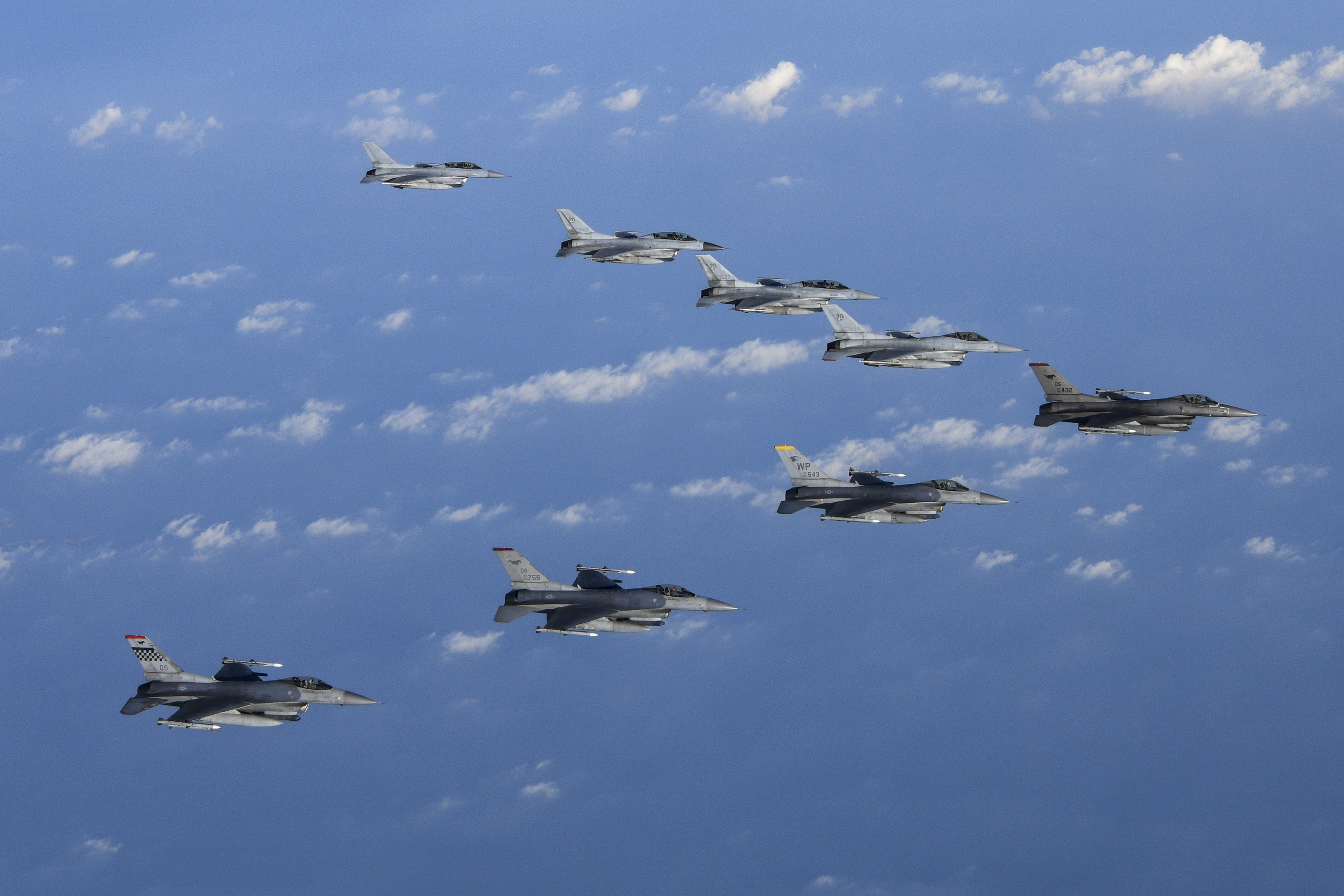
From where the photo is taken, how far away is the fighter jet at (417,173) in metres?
185

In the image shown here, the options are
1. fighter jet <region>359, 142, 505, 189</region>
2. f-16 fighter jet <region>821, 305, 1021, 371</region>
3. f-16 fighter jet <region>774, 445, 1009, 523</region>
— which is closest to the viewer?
f-16 fighter jet <region>774, 445, 1009, 523</region>

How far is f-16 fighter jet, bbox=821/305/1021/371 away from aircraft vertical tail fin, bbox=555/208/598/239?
29503 millimetres

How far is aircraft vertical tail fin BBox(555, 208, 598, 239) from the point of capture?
6841 inches

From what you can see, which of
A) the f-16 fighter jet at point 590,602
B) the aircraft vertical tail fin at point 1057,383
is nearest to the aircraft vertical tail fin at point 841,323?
the aircraft vertical tail fin at point 1057,383

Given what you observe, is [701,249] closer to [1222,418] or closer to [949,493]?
[949,493]

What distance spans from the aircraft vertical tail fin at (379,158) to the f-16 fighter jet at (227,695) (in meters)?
70.2

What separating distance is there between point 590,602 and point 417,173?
69238mm

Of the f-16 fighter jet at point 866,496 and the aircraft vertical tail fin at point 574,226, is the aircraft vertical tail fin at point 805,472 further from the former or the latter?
the aircraft vertical tail fin at point 574,226

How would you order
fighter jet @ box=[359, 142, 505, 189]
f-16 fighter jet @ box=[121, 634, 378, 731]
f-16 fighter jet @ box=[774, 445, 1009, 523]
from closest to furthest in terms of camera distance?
f-16 fighter jet @ box=[121, 634, 378, 731] < f-16 fighter jet @ box=[774, 445, 1009, 523] < fighter jet @ box=[359, 142, 505, 189]

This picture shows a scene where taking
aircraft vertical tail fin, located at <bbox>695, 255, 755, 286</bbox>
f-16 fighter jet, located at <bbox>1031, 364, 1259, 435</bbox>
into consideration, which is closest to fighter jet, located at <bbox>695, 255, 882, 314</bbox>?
aircraft vertical tail fin, located at <bbox>695, 255, 755, 286</bbox>

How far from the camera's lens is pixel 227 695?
136125 millimetres

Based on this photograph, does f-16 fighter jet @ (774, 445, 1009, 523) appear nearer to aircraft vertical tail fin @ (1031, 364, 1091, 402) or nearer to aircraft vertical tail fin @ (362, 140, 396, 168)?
aircraft vertical tail fin @ (1031, 364, 1091, 402)

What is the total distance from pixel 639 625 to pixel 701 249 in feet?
167

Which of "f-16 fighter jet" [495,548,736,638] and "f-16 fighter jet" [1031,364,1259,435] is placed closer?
"f-16 fighter jet" [495,548,736,638]
